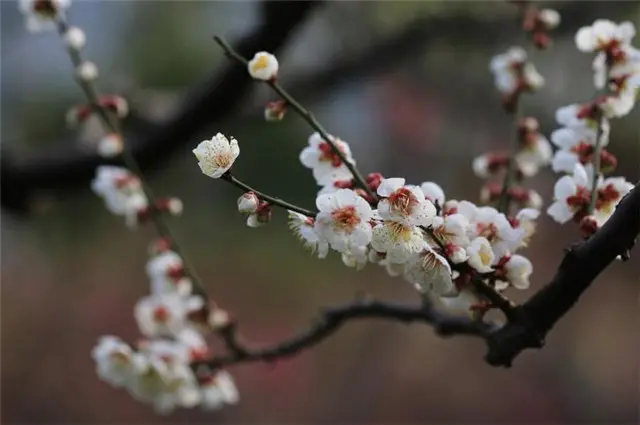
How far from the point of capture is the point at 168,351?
72 cm

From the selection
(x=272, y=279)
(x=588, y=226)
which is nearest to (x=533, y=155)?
(x=588, y=226)

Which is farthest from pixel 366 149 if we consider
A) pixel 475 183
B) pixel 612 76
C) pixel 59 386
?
pixel 612 76

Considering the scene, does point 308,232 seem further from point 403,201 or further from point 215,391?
point 215,391

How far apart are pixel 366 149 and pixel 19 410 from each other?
5.20 ft

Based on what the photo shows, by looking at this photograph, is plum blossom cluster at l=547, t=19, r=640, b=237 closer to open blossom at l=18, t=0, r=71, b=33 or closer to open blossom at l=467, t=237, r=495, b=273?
open blossom at l=467, t=237, r=495, b=273

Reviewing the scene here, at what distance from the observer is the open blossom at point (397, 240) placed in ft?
1.29

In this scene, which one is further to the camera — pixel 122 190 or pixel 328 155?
pixel 122 190

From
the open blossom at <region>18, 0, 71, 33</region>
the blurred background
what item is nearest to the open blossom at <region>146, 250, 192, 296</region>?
the open blossom at <region>18, 0, 71, 33</region>

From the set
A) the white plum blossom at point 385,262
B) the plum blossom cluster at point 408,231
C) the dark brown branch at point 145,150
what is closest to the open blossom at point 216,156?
the plum blossom cluster at point 408,231

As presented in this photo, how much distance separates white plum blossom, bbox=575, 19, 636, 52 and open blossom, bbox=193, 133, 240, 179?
33 centimetres

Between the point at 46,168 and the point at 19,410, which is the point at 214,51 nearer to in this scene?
the point at 19,410

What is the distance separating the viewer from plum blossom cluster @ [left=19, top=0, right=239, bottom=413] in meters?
0.71

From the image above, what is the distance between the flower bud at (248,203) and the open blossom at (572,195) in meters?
0.21

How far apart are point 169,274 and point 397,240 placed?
0.40m
